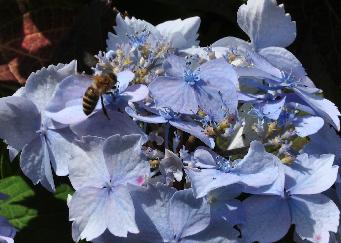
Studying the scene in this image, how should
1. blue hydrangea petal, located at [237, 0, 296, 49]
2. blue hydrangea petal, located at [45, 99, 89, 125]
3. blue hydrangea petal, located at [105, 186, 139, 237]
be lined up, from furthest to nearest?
blue hydrangea petal, located at [237, 0, 296, 49] < blue hydrangea petal, located at [45, 99, 89, 125] < blue hydrangea petal, located at [105, 186, 139, 237]

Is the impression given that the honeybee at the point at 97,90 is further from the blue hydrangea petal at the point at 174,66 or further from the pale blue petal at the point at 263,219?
the pale blue petal at the point at 263,219

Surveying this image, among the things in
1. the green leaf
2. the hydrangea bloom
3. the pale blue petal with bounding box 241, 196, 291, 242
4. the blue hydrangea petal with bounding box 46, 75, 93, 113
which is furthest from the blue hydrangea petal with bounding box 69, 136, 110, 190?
the green leaf

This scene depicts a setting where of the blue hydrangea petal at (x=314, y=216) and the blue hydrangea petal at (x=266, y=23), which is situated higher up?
the blue hydrangea petal at (x=266, y=23)

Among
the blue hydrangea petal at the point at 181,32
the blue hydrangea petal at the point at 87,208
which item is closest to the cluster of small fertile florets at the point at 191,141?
the blue hydrangea petal at the point at 87,208

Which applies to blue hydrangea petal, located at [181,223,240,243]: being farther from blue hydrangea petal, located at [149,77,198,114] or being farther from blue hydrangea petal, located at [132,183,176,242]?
blue hydrangea petal, located at [149,77,198,114]

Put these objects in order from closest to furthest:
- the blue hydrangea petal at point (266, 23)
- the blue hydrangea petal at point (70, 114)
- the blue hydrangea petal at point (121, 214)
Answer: the blue hydrangea petal at point (121, 214) → the blue hydrangea petal at point (70, 114) → the blue hydrangea petal at point (266, 23)

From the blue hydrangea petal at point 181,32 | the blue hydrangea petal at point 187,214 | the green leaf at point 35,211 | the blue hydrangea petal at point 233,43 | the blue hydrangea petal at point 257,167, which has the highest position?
the blue hydrangea petal at point 233,43
